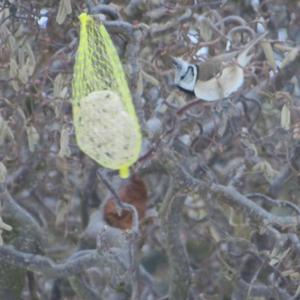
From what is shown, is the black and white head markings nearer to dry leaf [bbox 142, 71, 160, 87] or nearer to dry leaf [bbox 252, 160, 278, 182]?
dry leaf [bbox 142, 71, 160, 87]

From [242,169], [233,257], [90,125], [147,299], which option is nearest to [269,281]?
[233,257]

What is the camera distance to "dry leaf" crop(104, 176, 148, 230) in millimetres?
3592

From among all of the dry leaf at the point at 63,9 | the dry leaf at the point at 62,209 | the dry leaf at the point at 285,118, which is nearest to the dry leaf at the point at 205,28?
the dry leaf at the point at 285,118

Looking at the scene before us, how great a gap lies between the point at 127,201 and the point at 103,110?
0.87 meters

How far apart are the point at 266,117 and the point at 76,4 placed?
4.36ft

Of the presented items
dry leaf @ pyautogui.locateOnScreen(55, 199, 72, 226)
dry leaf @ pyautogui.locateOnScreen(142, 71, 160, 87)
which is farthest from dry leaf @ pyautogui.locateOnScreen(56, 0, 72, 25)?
dry leaf @ pyautogui.locateOnScreen(55, 199, 72, 226)

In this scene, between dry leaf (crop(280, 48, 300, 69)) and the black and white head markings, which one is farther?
dry leaf (crop(280, 48, 300, 69))

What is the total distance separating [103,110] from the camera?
278cm

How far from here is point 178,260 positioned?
3574 millimetres

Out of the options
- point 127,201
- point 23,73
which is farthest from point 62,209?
point 23,73

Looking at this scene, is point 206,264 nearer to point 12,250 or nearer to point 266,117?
point 266,117

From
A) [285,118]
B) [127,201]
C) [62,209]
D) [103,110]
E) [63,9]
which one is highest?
[63,9]

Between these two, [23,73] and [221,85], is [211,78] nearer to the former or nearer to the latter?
[221,85]

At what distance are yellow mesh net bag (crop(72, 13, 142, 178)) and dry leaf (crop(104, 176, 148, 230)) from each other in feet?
2.35
